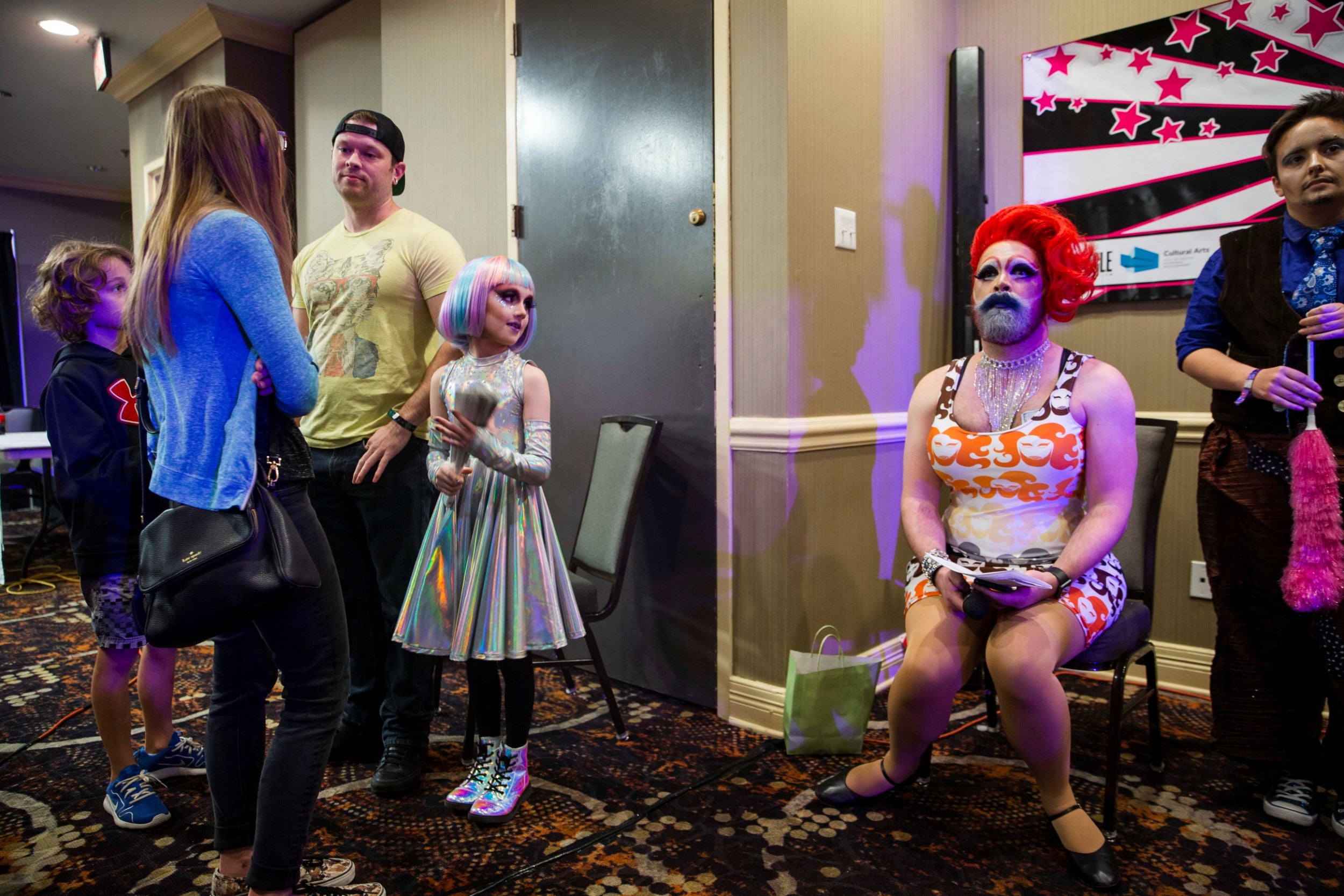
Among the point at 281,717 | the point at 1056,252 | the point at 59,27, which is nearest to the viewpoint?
the point at 281,717

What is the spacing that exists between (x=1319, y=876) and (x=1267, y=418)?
973 millimetres

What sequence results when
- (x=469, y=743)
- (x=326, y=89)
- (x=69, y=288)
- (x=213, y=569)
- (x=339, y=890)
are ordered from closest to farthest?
(x=213, y=569)
(x=339, y=890)
(x=69, y=288)
(x=469, y=743)
(x=326, y=89)

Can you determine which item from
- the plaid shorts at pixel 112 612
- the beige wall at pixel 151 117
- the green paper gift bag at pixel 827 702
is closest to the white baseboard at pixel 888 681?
the green paper gift bag at pixel 827 702

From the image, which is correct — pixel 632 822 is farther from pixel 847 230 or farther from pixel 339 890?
pixel 847 230

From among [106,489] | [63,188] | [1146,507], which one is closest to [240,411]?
[106,489]

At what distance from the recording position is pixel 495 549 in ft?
5.93

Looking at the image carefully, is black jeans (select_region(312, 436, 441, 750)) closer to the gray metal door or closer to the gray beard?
the gray metal door

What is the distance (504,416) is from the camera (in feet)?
6.02

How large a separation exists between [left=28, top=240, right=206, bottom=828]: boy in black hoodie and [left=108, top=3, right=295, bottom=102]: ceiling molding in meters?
2.91

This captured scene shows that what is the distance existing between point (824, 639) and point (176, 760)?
1.75 m

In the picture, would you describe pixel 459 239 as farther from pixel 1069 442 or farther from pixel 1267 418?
pixel 1267 418

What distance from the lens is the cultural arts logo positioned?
78.4 inches

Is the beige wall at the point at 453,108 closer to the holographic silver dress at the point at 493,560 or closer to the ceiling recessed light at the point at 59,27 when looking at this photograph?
the holographic silver dress at the point at 493,560

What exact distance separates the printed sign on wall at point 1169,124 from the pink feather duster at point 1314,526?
966mm
